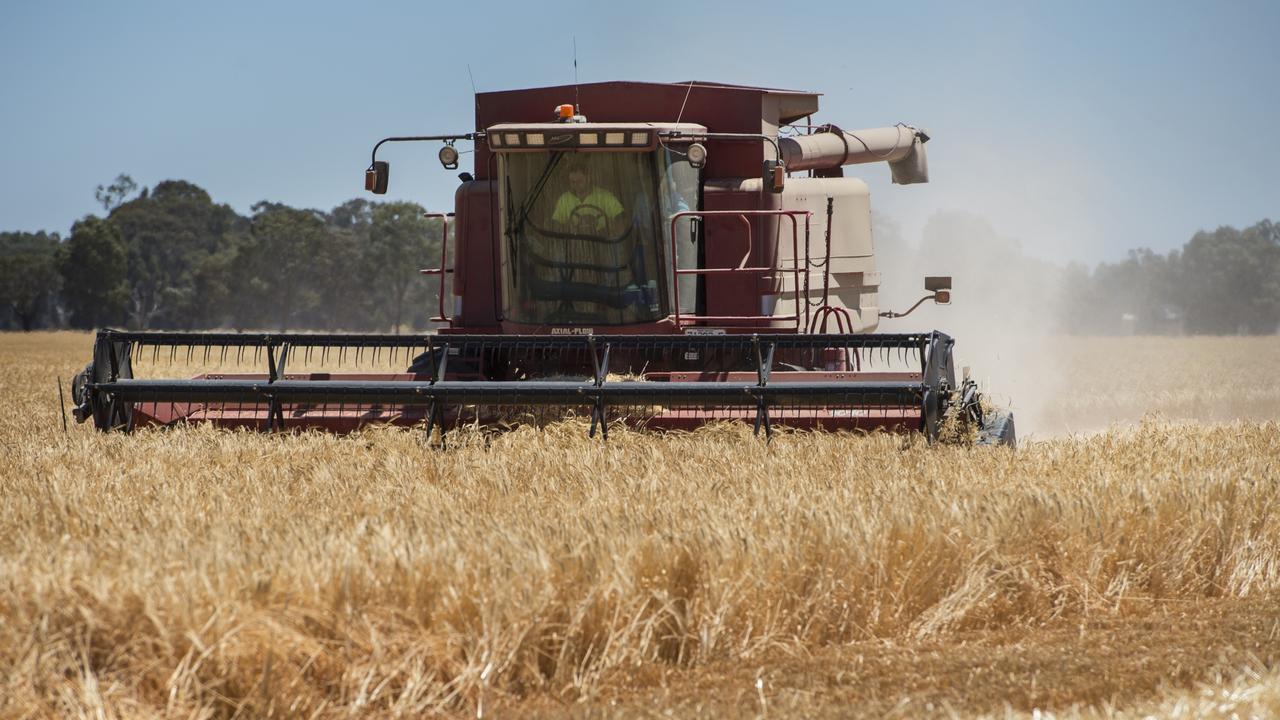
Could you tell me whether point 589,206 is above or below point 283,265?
below

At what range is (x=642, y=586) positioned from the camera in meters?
3.66

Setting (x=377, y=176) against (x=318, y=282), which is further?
(x=318, y=282)

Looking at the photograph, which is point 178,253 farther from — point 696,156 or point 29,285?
point 696,156

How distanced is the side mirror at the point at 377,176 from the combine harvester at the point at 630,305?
0.06 feet

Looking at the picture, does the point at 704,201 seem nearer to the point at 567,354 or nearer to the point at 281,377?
the point at 567,354

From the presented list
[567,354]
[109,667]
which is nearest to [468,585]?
[109,667]

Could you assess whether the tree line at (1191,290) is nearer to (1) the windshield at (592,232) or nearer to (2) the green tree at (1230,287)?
(2) the green tree at (1230,287)

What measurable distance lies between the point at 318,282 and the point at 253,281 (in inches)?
132

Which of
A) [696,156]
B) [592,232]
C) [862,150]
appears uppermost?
[862,150]

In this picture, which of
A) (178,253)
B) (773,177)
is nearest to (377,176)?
(773,177)

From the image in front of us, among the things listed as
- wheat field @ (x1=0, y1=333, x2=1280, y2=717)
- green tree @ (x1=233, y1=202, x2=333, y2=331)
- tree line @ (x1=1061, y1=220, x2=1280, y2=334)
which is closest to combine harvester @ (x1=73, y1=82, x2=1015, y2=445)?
wheat field @ (x1=0, y1=333, x2=1280, y2=717)

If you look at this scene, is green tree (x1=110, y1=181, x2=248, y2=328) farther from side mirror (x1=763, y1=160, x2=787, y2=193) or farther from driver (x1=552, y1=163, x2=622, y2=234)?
side mirror (x1=763, y1=160, x2=787, y2=193)

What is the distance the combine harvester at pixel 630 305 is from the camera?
654cm

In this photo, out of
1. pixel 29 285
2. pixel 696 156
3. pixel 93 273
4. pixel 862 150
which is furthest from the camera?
pixel 29 285
